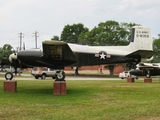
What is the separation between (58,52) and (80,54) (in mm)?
2604

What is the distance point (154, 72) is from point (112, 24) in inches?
869

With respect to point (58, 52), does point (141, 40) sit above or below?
above

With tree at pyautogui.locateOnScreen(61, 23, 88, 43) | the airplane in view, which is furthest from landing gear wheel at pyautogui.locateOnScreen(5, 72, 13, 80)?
tree at pyautogui.locateOnScreen(61, 23, 88, 43)

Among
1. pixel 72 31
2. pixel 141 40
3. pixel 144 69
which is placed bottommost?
pixel 144 69

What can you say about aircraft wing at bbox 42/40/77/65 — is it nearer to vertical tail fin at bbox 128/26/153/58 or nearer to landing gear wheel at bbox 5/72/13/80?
landing gear wheel at bbox 5/72/13/80

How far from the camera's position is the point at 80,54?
1638cm

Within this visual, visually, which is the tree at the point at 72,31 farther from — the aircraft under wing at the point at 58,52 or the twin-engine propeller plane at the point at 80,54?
the aircraft under wing at the point at 58,52

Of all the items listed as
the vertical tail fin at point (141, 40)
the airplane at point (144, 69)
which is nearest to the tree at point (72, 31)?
the airplane at point (144, 69)

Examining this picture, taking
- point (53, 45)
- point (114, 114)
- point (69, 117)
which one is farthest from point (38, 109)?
point (53, 45)

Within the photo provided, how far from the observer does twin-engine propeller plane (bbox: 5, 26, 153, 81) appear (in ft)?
46.5

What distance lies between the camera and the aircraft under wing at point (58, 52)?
1292 cm

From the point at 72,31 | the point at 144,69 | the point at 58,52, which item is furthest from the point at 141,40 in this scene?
the point at 72,31

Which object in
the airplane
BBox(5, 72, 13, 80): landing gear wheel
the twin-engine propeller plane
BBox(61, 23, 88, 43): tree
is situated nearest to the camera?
the twin-engine propeller plane

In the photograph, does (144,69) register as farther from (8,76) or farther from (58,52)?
(58,52)
